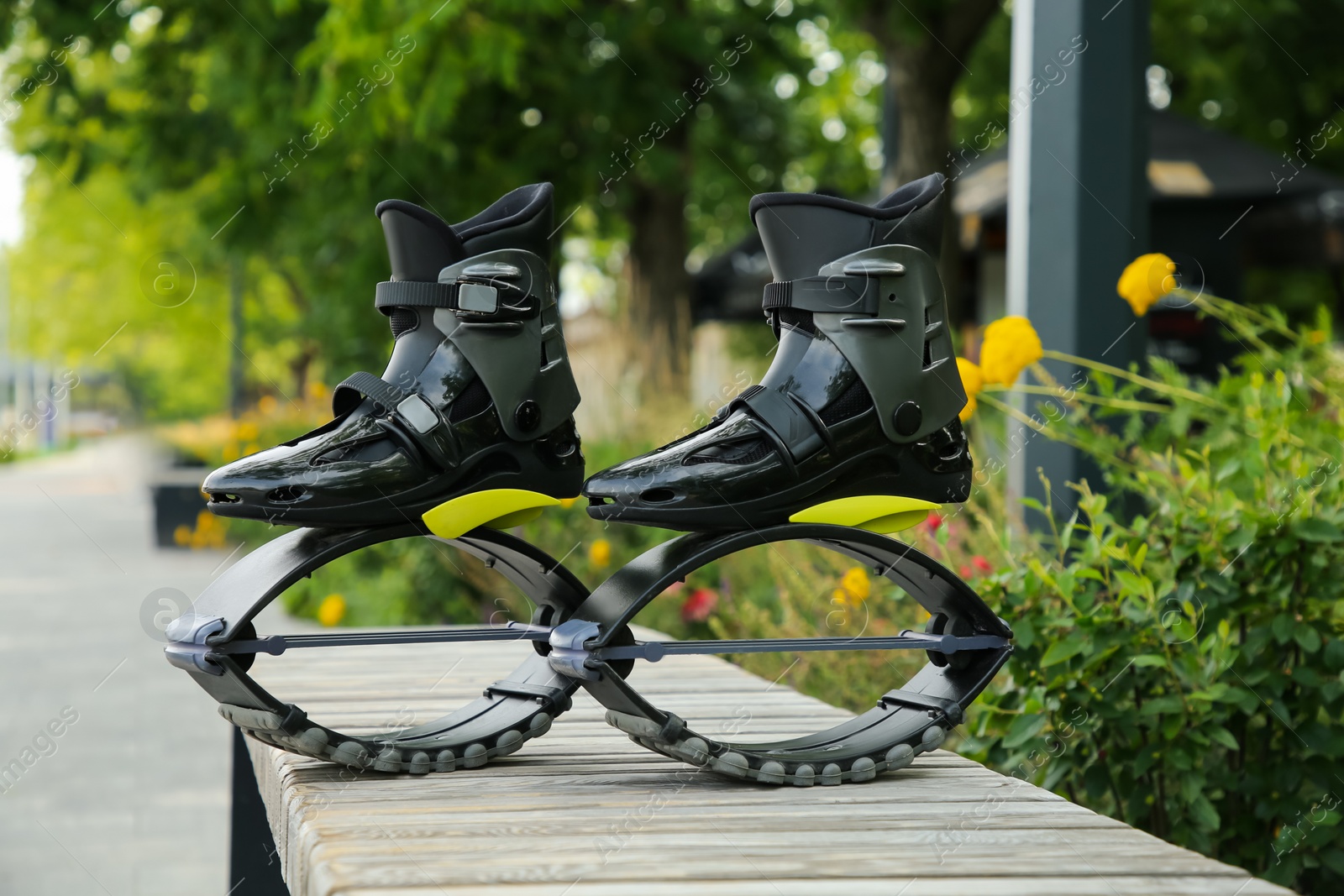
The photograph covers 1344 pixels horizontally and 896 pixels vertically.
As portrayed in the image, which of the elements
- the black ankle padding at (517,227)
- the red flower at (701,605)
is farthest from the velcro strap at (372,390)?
the red flower at (701,605)

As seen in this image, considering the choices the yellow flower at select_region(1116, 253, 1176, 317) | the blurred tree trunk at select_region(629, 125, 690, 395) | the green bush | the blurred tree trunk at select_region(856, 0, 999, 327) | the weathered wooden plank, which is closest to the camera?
the weathered wooden plank

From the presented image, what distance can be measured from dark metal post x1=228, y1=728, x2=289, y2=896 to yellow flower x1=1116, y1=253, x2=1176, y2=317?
2.34 meters

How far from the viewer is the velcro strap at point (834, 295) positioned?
1909 mm

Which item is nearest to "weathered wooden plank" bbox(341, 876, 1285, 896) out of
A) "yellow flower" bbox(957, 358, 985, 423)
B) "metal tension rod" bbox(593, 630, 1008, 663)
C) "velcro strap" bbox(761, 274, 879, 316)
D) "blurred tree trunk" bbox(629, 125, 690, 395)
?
"metal tension rod" bbox(593, 630, 1008, 663)

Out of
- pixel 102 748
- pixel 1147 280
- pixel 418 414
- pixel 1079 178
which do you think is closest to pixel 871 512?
pixel 418 414

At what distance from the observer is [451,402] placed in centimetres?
195

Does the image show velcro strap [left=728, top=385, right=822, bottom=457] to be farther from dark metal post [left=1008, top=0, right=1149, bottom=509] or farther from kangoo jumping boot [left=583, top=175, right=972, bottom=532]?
dark metal post [left=1008, top=0, right=1149, bottom=509]

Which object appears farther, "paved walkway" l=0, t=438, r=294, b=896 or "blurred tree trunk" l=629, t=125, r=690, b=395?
"blurred tree trunk" l=629, t=125, r=690, b=395

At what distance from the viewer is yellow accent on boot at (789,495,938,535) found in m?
1.91

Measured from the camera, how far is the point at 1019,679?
2494mm

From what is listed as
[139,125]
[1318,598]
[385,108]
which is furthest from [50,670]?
[1318,598]

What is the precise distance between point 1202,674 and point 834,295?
995 millimetres

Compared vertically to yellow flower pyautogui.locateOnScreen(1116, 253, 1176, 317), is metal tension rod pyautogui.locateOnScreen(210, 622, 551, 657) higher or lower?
lower

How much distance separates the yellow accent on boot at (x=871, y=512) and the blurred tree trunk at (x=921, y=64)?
19.7 ft
